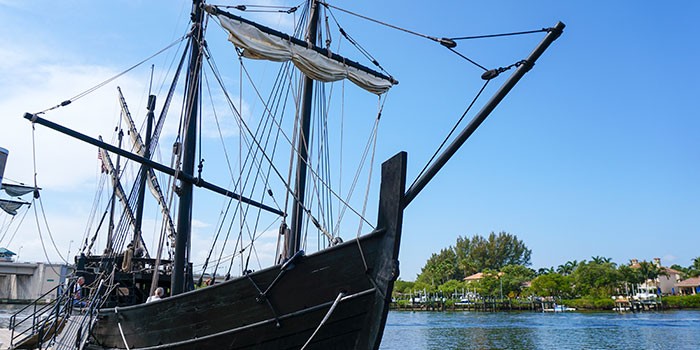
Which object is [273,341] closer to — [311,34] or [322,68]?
[322,68]

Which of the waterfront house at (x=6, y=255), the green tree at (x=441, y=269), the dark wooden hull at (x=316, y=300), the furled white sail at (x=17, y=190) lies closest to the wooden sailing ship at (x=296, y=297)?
the dark wooden hull at (x=316, y=300)

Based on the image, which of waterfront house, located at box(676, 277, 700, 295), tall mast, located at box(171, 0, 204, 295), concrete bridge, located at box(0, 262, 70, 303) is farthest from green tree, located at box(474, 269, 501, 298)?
tall mast, located at box(171, 0, 204, 295)

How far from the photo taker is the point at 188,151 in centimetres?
1420

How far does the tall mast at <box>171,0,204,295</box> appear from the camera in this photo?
42.8 feet

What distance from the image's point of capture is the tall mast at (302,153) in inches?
497

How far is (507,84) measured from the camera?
8.77 meters

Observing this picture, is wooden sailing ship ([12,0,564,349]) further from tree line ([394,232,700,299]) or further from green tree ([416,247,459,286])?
green tree ([416,247,459,286])

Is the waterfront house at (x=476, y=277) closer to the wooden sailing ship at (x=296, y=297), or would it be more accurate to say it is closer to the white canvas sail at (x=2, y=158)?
the wooden sailing ship at (x=296, y=297)

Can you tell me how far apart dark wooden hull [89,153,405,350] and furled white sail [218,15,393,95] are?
5835 mm

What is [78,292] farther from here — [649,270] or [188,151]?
[649,270]

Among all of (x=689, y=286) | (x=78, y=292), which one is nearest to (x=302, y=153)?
(x=78, y=292)

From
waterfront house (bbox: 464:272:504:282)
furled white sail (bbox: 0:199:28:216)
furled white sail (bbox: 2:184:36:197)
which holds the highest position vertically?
waterfront house (bbox: 464:272:504:282)

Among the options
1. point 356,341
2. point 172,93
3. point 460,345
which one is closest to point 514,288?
point 460,345

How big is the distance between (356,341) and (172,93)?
1564 cm
